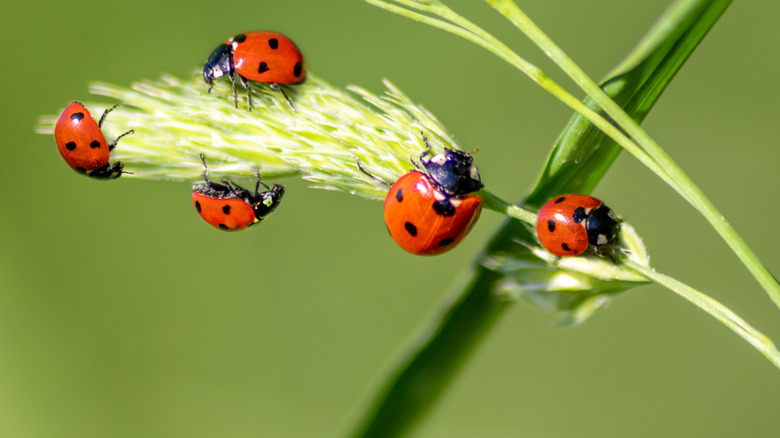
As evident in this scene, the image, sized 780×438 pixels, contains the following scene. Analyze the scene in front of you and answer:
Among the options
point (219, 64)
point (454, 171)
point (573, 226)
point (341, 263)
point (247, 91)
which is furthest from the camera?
point (341, 263)

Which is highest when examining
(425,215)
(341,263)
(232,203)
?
(425,215)

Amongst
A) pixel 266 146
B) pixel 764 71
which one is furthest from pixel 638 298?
pixel 266 146

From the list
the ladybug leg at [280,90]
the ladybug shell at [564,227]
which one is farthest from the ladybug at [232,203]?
the ladybug shell at [564,227]

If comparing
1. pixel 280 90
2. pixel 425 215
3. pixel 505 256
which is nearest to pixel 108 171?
pixel 280 90

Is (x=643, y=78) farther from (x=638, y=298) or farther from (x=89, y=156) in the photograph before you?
(x=638, y=298)

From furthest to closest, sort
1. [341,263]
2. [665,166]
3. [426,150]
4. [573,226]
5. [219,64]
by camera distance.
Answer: [341,263] → [219,64] → [426,150] → [573,226] → [665,166]

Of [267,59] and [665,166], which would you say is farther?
[267,59]

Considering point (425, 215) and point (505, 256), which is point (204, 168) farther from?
point (505, 256)
